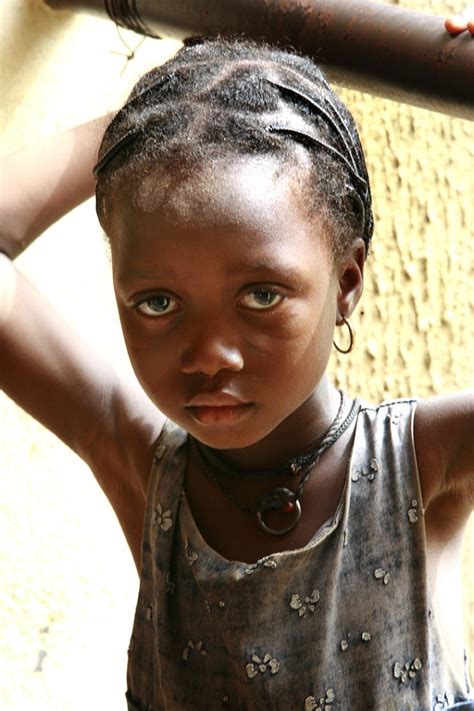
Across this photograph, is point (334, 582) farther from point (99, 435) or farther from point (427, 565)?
point (99, 435)

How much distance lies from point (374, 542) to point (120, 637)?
69cm

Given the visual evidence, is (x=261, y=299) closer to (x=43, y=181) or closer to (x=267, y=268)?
(x=267, y=268)

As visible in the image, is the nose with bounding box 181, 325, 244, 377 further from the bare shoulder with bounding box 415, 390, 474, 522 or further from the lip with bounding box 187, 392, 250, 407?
the bare shoulder with bounding box 415, 390, 474, 522

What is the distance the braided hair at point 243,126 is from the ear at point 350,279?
0.04ft

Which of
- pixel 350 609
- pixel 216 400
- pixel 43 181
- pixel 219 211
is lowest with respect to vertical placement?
pixel 350 609

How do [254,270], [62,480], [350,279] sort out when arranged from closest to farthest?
[254,270]
[350,279]
[62,480]

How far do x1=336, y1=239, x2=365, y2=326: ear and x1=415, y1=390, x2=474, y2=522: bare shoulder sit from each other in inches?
4.3

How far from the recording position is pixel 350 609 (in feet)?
3.28

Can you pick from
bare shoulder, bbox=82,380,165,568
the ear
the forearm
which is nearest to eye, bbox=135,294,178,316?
the ear

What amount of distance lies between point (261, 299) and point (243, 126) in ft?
Answer: 0.42

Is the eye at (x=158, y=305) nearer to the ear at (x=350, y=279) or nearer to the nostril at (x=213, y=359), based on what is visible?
the nostril at (x=213, y=359)

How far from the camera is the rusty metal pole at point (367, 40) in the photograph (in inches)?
38.2

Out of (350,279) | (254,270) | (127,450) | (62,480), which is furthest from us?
(62,480)

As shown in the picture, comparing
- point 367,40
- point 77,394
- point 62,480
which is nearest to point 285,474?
point 77,394
